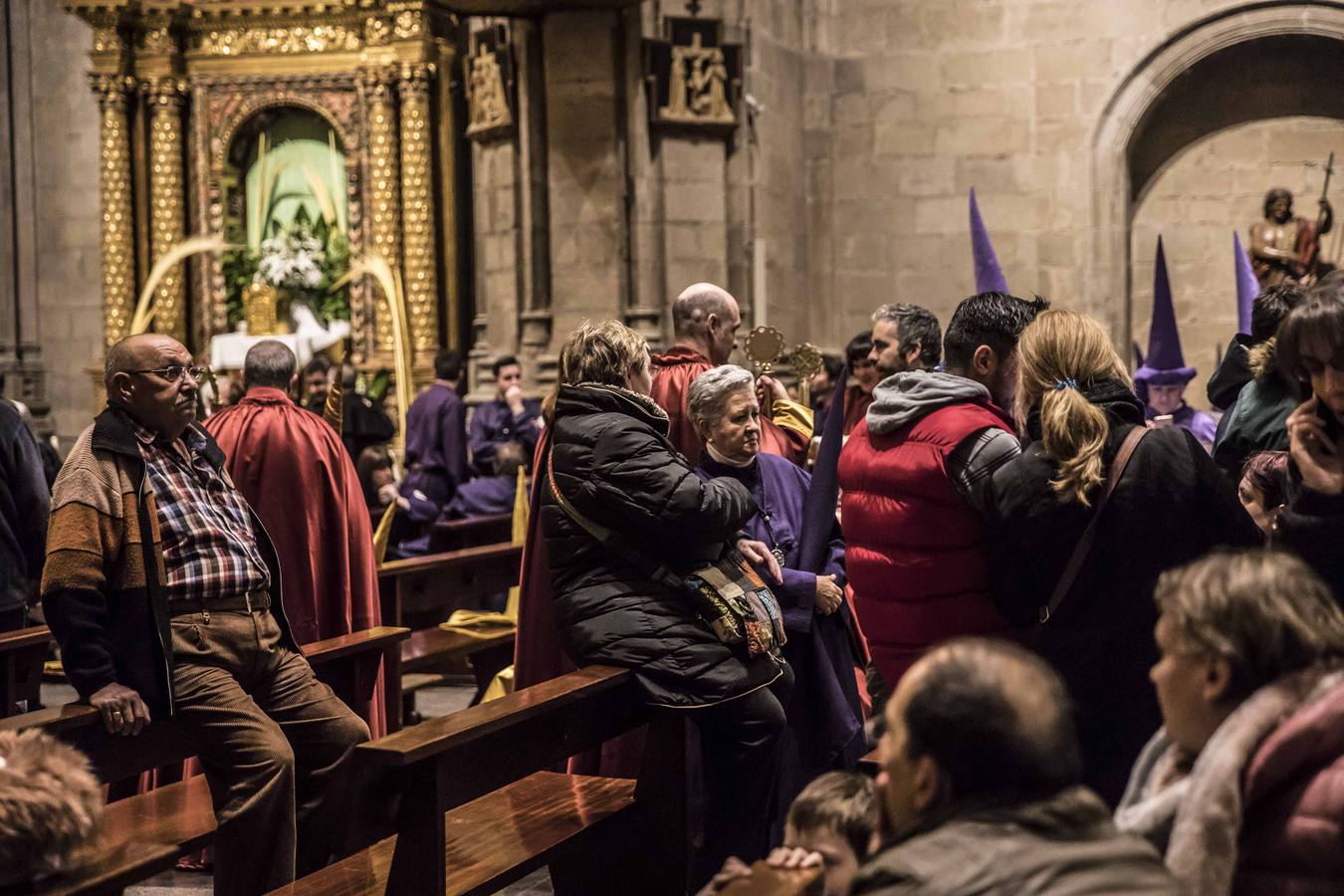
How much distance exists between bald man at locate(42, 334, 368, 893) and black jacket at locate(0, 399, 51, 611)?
5.50 ft

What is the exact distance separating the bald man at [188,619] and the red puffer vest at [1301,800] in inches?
104

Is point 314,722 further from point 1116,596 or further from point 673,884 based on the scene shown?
point 1116,596

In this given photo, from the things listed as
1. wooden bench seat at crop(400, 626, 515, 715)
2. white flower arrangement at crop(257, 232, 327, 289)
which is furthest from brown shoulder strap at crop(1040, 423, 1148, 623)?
white flower arrangement at crop(257, 232, 327, 289)

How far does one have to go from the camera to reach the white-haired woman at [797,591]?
15.1ft

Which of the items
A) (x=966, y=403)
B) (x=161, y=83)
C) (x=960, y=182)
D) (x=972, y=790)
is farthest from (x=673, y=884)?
(x=161, y=83)

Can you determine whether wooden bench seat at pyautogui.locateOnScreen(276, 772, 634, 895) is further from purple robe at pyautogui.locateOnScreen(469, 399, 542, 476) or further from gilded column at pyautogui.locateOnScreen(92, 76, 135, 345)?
gilded column at pyautogui.locateOnScreen(92, 76, 135, 345)

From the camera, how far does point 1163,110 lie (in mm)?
12070

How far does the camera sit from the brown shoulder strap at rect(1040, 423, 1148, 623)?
3445 mm

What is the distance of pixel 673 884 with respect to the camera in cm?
448

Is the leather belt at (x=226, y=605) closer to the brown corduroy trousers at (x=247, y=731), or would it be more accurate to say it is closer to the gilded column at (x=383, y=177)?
the brown corduroy trousers at (x=247, y=731)

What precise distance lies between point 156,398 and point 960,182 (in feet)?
29.4

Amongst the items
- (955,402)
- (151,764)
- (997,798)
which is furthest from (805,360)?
(997,798)

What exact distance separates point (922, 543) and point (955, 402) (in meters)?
0.35

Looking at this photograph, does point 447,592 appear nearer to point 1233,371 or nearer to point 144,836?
point 144,836
